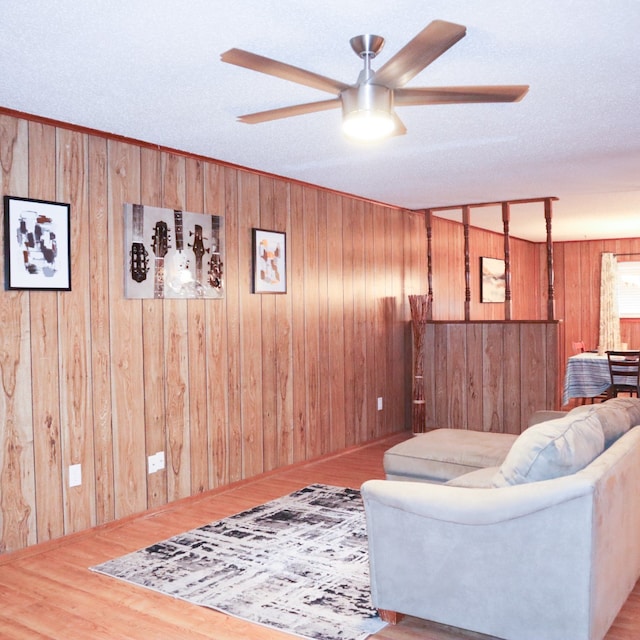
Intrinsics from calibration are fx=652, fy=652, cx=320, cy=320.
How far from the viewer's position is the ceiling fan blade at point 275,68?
210 cm

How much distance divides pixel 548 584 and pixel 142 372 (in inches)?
105

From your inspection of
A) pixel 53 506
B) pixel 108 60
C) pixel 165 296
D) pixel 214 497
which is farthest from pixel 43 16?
pixel 214 497

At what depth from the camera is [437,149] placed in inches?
169

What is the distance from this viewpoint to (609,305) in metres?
10.1

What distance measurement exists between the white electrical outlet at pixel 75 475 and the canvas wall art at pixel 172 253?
102 cm

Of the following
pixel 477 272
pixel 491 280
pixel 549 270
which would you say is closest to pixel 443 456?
pixel 549 270

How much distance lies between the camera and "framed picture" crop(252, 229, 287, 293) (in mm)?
4832

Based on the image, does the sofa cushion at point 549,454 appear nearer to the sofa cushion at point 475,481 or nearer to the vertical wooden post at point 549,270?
the sofa cushion at point 475,481

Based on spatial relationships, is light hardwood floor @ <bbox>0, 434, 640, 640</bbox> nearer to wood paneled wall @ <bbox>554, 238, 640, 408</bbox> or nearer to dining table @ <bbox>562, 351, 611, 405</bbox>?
dining table @ <bbox>562, 351, 611, 405</bbox>

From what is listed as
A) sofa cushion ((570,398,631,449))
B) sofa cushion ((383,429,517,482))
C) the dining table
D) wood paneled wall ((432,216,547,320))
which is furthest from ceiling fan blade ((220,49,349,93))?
the dining table

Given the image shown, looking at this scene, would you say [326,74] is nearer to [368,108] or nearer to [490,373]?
[368,108]

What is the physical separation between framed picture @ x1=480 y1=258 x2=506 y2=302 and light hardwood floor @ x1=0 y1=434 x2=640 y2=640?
5656 mm

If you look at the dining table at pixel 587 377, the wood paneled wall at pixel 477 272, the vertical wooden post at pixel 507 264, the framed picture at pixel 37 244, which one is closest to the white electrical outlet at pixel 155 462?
the framed picture at pixel 37 244

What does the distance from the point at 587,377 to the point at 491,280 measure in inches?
88.6
